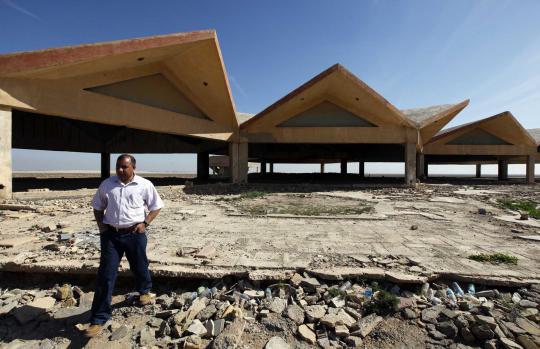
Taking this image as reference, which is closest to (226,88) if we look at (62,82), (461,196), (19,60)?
(62,82)

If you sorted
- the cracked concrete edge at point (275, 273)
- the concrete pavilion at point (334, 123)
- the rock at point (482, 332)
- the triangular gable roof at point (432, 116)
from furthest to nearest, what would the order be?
1. the triangular gable roof at point (432, 116)
2. the concrete pavilion at point (334, 123)
3. the cracked concrete edge at point (275, 273)
4. the rock at point (482, 332)

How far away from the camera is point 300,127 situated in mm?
14523

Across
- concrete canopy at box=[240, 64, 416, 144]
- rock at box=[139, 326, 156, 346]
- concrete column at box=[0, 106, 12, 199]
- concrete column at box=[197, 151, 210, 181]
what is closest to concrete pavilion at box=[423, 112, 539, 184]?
concrete canopy at box=[240, 64, 416, 144]

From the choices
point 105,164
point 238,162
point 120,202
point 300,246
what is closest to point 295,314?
point 300,246

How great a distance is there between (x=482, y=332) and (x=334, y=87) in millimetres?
12768

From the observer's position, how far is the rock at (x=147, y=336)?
241 cm

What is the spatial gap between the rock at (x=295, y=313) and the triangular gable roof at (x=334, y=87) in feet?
38.2

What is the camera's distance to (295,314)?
8.93ft

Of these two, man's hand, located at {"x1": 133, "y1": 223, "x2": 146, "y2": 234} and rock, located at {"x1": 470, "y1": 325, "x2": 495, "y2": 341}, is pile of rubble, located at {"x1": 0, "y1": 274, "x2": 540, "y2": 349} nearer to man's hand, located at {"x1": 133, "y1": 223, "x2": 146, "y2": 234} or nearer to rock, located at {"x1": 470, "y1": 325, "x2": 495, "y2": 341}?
rock, located at {"x1": 470, "y1": 325, "x2": 495, "y2": 341}

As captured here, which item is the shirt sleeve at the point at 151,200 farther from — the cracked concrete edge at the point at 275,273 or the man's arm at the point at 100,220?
the cracked concrete edge at the point at 275,273

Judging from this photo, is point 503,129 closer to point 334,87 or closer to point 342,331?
point 334,87

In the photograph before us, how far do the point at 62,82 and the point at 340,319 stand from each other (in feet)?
36.5

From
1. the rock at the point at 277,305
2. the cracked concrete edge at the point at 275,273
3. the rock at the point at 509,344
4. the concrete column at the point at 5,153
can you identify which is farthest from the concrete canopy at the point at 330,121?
the rock at the point at 509,344

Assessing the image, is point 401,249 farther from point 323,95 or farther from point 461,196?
point 323,95
